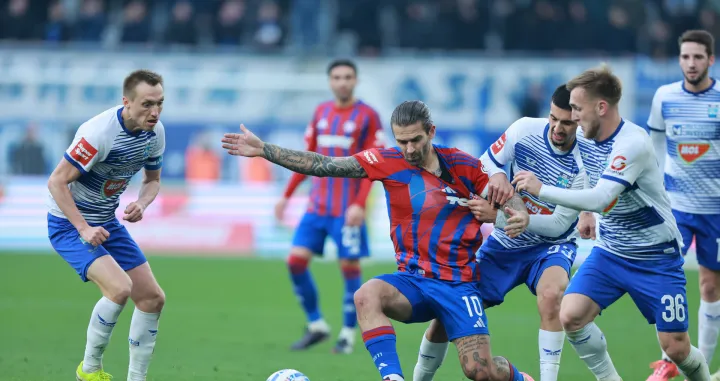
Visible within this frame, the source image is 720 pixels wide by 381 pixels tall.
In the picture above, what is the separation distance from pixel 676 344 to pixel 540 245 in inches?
46.6

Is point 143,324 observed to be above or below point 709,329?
above

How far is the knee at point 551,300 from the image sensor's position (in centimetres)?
660

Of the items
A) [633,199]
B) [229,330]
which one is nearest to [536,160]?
[633,199]

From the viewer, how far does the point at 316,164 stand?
20.9 ft

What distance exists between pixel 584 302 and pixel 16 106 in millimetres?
15535

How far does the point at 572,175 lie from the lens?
6.82 meters

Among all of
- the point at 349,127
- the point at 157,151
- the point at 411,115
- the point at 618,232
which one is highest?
the point at 411,115

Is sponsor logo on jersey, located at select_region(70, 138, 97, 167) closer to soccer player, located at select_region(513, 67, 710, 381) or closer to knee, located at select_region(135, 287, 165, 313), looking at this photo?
knee, located at select_region(135, 287, 165, 313)

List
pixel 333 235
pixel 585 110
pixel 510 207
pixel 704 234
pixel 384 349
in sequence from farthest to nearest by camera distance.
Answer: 1. pixel 333 235
2. pixel 704 234
3. pixel 510 207
4. pixel 585 110
5. pixel 384 349

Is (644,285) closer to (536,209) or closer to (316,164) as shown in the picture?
(536,209)

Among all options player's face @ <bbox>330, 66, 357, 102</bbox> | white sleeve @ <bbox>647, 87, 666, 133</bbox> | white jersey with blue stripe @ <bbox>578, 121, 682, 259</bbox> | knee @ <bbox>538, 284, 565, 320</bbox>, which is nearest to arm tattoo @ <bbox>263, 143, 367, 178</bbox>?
knee @ <bbox>538, 284, 565, 320</bbox>

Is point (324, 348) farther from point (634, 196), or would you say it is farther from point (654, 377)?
point (634, 196)

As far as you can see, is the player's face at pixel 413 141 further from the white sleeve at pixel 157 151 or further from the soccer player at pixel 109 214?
the white sleeve at pixel 157 151

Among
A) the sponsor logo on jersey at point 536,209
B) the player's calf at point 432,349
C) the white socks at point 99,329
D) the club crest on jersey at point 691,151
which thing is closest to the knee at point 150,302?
the white socks at point 99,329
